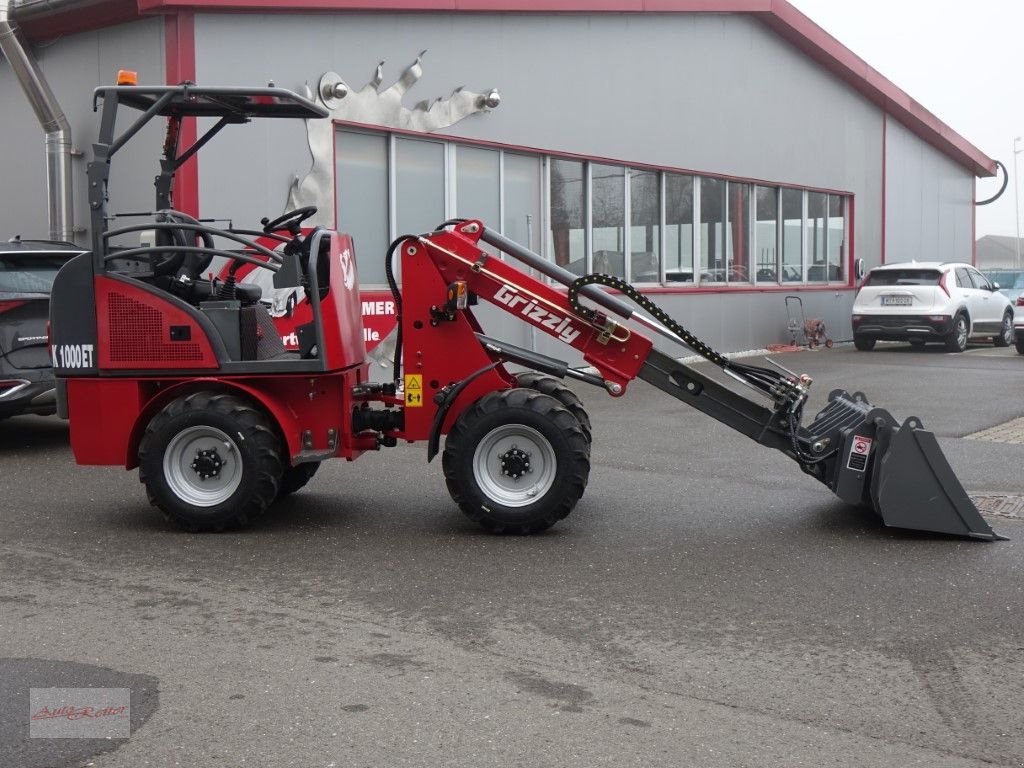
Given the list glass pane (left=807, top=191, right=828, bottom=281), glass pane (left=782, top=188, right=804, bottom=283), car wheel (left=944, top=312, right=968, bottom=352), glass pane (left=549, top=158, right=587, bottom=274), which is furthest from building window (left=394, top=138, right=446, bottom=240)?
glass pane (left=807, top=191, right=828, bottom=281)

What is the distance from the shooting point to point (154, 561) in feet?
22.6

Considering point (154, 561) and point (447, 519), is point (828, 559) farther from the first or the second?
point (154, 561)

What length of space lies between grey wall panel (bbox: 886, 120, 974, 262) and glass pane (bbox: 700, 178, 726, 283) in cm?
792

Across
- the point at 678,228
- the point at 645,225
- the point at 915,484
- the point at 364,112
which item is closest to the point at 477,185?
the point at 364,112

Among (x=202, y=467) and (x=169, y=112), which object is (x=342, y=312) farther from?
(x=169, y=112)

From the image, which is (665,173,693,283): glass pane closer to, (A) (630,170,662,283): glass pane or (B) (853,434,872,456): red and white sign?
(A) (630,170,662,283): glass pane

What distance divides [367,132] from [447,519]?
8431mm

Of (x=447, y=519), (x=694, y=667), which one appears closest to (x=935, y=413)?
(x=447, y=519)

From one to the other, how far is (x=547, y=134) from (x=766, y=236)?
7680 millimetres

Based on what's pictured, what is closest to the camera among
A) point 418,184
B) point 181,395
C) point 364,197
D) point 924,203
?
point 181,395

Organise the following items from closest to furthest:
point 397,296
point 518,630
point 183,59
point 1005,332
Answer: point 518,630, point 397,296, point 183,59, point 1005,332

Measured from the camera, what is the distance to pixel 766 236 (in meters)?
24.3

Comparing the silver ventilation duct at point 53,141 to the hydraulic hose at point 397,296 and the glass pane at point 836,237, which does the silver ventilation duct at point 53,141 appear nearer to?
the hydraulic hose at point 397,296

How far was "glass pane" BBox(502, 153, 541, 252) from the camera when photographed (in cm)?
1767
